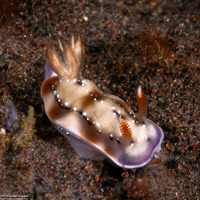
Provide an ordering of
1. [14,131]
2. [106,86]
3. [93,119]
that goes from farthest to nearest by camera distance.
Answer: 1. [106,86]
2. [14,131]
3. [93,119]

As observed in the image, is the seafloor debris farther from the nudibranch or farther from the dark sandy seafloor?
the nudibranch

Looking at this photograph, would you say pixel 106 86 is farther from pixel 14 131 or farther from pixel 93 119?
pixel 14 131

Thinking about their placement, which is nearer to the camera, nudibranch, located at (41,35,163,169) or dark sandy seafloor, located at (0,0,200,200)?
nudibranch, located at (41,35,163,169)

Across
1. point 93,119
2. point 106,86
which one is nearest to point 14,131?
point 93,119

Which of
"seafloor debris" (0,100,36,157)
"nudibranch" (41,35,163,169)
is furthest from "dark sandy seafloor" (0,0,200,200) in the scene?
"nudibranch" (41,35,163,169)

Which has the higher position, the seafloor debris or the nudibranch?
the nudibranch

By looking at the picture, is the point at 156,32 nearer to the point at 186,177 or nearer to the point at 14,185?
the point at 186,177
